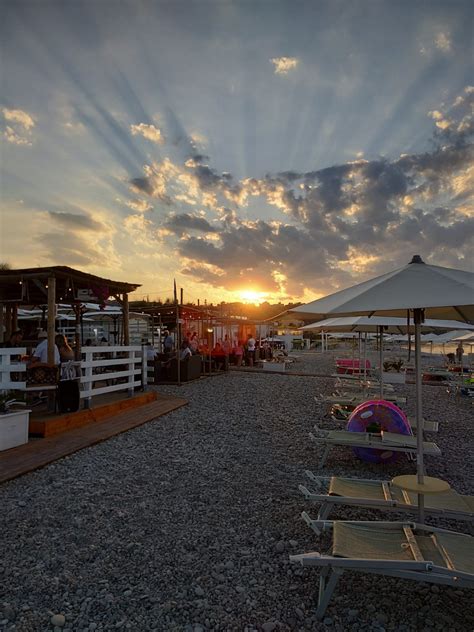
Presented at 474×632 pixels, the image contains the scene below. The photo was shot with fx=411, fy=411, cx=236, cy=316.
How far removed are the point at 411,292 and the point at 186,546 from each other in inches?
106

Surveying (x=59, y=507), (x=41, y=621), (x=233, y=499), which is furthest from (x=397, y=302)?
(x=59, y=507)

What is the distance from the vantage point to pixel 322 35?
29.9ft

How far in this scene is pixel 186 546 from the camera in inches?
132

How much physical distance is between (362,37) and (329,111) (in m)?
1.83

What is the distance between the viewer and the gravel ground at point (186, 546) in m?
2.52

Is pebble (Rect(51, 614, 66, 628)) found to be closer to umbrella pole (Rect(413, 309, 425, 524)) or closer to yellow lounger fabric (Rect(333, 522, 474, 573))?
yellow lounger fabric (Rect(333, 522, 474, 573))

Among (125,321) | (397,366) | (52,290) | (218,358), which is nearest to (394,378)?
(397,366)

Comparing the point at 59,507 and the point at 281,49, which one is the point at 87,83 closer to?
the point at 281,49

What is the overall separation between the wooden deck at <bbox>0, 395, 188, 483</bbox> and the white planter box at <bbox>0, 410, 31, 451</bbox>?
0.10 metres

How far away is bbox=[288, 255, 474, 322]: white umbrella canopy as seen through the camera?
113 inches

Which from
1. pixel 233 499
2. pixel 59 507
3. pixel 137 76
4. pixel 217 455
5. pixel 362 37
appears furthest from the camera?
pixel 137 76

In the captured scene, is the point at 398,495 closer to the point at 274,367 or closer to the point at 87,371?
the point at 87,371

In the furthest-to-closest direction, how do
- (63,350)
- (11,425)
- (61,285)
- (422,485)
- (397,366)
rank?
(397,366)
(61,285)
(63,350)
(11,425)
(422,485)

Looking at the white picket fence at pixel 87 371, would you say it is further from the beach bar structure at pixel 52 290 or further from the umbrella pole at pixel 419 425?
the umbrella pole at pixel 419 425
